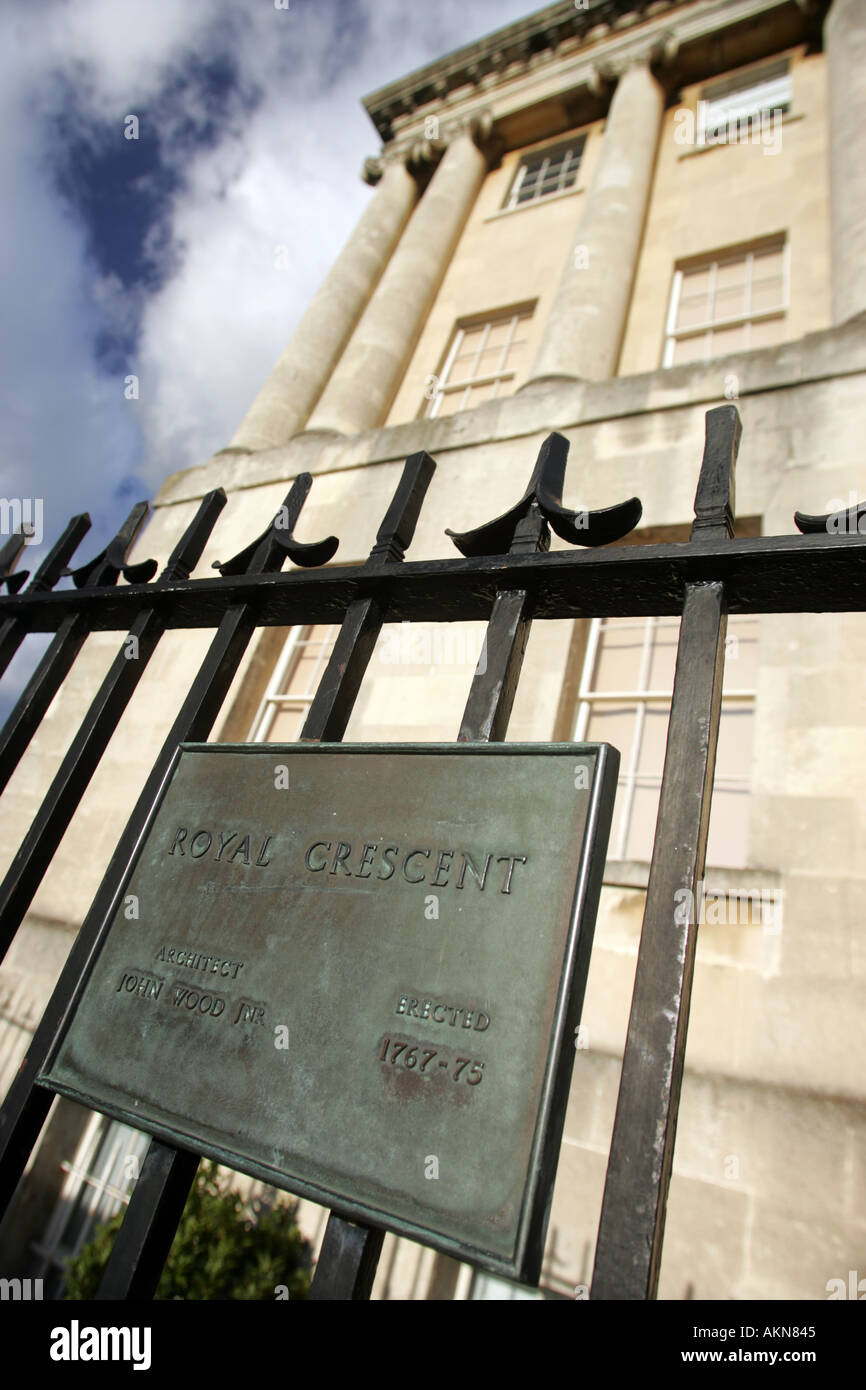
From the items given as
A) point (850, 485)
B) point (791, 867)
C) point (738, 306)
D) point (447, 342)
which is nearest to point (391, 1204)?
point (791, 867)

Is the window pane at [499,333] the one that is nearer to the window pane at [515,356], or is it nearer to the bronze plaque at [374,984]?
the window pane at [515,356]

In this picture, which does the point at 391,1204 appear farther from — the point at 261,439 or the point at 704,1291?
Result: the point at 261,439

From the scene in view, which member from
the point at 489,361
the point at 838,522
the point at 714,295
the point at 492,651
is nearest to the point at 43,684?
the point at 492,651

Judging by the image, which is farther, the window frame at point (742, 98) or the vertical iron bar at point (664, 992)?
Result: the window frame at point (742, 98)

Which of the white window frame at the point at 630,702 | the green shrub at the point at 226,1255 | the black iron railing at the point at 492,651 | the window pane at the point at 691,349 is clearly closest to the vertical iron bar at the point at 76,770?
the black iron railing at the point at 492,651

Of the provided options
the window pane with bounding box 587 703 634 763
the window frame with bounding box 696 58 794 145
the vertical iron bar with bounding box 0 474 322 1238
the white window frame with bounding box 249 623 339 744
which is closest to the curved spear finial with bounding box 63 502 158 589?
the vertical iron bar with bounding box 0 474 322 1238

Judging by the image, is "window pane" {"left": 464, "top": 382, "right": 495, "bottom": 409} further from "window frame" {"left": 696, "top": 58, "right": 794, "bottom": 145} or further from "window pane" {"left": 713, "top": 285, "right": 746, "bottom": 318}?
"window frame" {"left": 696, "top": 58, "right": 794, "bottom": 145}

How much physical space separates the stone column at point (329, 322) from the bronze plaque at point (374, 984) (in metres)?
9.09

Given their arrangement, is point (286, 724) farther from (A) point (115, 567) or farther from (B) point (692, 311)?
(B) point (692, 311)

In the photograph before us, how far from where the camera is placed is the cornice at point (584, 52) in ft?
37.5

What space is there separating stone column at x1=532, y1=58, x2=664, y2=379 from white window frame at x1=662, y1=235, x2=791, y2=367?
592 mm

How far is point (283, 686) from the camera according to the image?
8.04 m

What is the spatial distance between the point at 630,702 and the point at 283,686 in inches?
157

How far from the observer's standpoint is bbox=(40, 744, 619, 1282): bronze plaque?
1287mm
